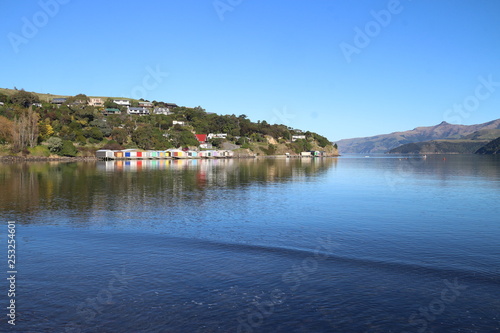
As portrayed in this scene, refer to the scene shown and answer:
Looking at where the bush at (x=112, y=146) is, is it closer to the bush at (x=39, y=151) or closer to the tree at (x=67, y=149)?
the tree at (x=67, y=149)

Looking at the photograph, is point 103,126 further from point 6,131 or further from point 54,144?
point 6,131

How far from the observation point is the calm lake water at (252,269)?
11.8 metres

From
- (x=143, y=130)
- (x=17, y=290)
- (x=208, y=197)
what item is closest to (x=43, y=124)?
(x=143, y=130)

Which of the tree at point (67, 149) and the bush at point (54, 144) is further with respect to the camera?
the tree at point (67, 149)

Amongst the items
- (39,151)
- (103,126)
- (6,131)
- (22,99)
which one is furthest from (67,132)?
(22,99)

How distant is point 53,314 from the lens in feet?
39.1

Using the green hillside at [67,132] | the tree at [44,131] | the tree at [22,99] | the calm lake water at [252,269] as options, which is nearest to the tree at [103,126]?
the green hillside at [67,132]

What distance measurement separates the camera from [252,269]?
16359 millimetres

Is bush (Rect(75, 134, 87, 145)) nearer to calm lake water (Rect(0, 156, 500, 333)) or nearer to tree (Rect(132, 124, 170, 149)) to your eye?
tree (Rect(132, 124, 170, 149))

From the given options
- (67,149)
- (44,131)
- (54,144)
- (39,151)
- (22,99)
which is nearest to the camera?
(39,151)

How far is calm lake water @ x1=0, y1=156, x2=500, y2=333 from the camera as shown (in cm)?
1183

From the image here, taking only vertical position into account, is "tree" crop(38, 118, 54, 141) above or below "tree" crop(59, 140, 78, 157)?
above

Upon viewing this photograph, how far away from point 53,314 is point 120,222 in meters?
14.6

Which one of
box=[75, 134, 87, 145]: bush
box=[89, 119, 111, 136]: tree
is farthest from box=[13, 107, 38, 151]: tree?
box=[89, 119, 111, 136]: tree
